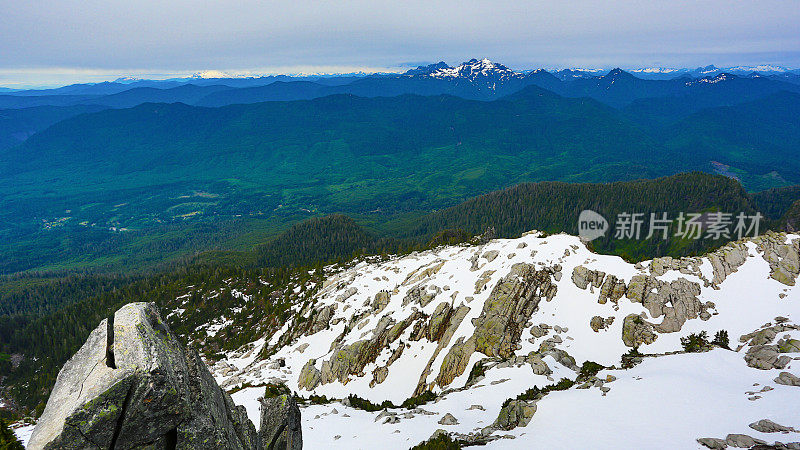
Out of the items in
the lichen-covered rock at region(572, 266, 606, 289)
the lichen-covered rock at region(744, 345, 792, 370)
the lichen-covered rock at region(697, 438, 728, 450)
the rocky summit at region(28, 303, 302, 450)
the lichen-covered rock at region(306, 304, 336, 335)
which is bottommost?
the lichen-covered rock at region(306, 304, 336, 335)

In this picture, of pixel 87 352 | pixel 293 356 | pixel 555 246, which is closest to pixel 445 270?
pixel 555 246

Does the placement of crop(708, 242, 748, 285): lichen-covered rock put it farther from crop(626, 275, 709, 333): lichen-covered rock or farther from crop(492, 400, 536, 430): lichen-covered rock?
crop(492, 400, 536, 430): lichen-covered rock

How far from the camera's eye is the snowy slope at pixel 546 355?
22.4 meters

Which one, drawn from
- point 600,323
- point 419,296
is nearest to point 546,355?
point 600,323

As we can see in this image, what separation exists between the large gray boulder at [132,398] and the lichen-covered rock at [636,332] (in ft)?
161

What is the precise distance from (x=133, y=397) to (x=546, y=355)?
40.2 metres

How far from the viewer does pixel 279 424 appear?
57.3ft

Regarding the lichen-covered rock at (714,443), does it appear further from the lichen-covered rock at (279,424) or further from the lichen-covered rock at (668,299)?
the lichen-covered rock at (668,299)

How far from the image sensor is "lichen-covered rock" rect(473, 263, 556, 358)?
45.8 meters

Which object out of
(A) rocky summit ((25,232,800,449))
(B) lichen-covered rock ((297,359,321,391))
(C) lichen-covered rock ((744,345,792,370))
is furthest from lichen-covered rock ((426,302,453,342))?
(C) lichen-covered rock ((744,345,792,370))

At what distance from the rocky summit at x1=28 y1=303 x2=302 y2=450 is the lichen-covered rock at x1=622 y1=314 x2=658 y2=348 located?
48948 mm

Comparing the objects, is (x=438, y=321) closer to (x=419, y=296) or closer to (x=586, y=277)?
(x=419, y=296)

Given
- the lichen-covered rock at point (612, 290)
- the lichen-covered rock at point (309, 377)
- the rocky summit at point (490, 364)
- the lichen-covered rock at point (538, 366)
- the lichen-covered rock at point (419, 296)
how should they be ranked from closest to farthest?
the rocky summit at point (490, 364) < the lichen-covered rock at point (538, 366) < the lichen-covered rock at point (612, 290) < the lichen-covered rock at point (309, 377) < the lichen-covered rock at point (419, 296)

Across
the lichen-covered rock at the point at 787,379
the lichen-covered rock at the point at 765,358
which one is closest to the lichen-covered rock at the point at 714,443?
the lichen-covered rock at the point at 787,379
